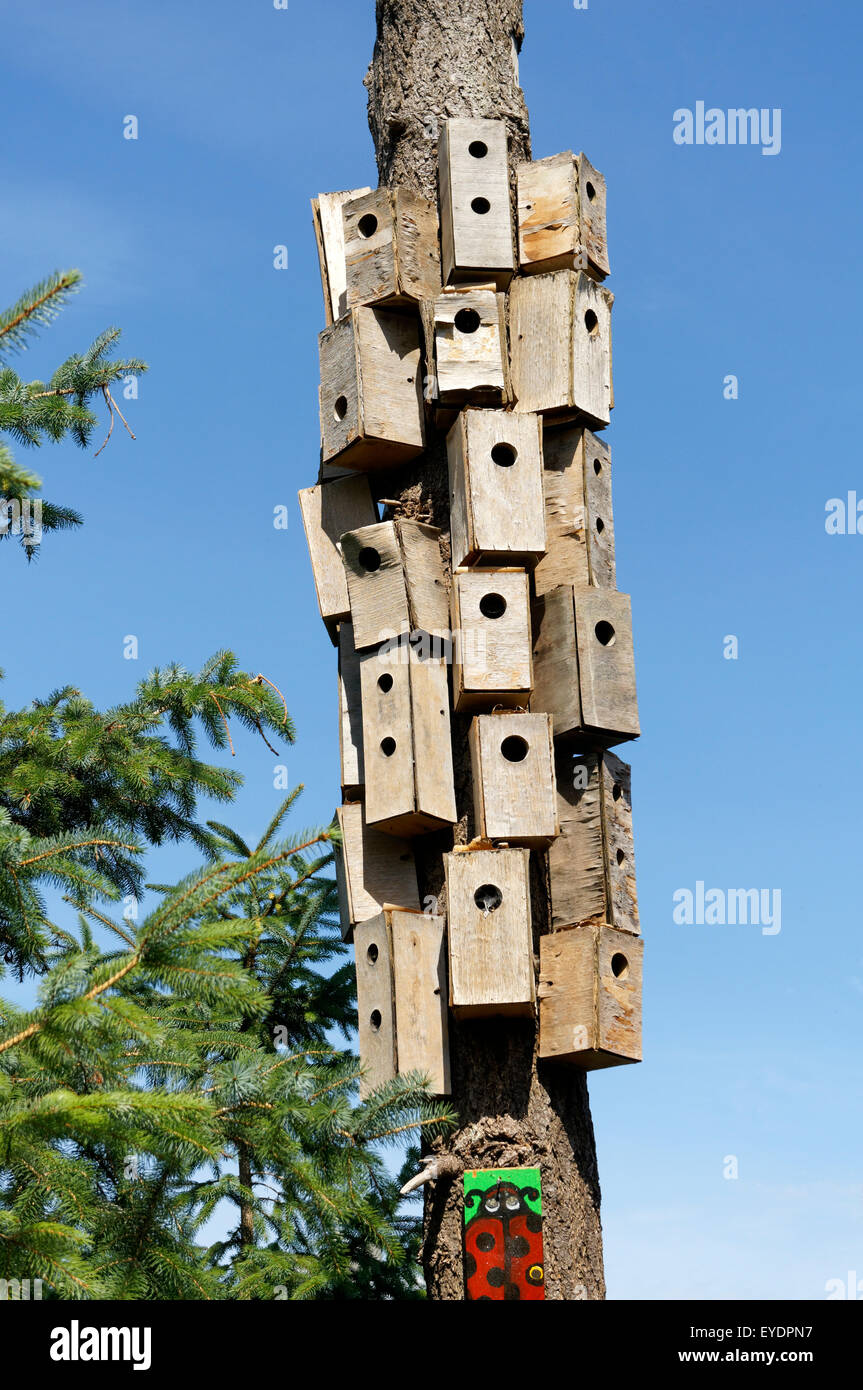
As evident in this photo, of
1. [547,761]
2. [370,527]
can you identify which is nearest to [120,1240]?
[547,761]

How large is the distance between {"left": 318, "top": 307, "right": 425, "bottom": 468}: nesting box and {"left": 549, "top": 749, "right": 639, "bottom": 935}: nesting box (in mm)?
1256

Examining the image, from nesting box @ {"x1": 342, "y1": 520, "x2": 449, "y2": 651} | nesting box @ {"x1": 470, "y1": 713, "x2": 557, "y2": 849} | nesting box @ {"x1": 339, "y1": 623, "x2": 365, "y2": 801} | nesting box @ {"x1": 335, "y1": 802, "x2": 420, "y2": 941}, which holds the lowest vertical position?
nesting box @ {"x1": 335, "y1": 802, "x2": 420, "y2": 941}

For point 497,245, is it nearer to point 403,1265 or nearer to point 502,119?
point 502,119

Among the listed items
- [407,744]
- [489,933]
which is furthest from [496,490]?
[489,933]

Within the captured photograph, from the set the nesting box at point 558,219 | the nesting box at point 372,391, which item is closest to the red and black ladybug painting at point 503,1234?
the nesting box at point 372,391

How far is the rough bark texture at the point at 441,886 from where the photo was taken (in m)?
4.79

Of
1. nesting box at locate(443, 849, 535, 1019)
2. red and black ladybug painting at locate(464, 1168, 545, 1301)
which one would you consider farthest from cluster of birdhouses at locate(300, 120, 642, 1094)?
red and black ladybug painting at locate(464, 1168, 545, 1301)

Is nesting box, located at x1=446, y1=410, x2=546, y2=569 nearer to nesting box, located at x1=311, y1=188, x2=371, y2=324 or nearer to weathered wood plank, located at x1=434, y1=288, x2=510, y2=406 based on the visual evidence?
weathered wood plank, located at x1=434, y1=288, x2=510, y2=406

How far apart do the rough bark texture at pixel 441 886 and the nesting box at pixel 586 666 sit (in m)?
0.34

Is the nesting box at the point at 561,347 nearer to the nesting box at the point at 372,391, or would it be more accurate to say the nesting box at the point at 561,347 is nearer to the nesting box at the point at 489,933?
the nesting box at the point at 372,391

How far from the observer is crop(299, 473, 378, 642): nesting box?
5.70m

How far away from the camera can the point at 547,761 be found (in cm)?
506
